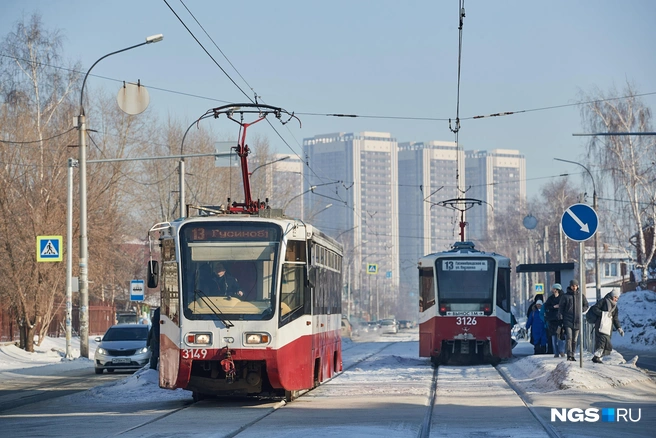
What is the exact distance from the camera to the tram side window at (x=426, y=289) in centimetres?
2747

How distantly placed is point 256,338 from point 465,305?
12828 millimetres

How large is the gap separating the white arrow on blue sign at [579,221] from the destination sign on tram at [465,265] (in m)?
9.28

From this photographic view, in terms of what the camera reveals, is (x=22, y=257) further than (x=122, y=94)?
Yes

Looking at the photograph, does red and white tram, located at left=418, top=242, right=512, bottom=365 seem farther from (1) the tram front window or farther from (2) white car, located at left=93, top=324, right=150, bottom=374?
(2) white car, located at left=93, top=324, right=150, bottom=374

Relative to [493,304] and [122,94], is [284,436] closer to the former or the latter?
[493,304]

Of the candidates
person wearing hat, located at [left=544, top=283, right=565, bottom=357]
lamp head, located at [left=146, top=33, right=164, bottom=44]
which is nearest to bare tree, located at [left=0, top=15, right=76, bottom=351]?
A: lamp head, located at [left=146, top=33, right=164, bottom=44]

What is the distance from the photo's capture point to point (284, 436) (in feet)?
37.0

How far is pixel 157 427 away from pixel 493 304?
15.7 metres

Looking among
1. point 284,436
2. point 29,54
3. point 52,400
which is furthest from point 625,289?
point 284,436

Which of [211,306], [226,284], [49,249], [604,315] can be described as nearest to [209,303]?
[211,306]

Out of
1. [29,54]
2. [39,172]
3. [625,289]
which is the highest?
[29,54]

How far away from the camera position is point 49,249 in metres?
32.8

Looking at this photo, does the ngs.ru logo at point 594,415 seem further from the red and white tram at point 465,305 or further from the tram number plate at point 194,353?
the red and white tram at point 465,305

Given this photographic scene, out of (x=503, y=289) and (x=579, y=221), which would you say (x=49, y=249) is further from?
(x=579, y=221)
